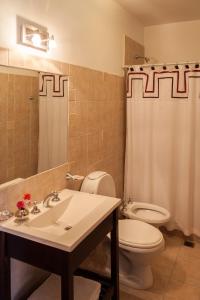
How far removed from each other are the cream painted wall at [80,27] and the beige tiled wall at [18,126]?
0.67ft

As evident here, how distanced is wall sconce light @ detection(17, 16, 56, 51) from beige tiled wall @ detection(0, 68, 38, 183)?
191mm

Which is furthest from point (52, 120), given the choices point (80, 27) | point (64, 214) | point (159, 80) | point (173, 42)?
point (173, 42)

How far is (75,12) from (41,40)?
509 mm

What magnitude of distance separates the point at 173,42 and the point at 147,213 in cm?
207

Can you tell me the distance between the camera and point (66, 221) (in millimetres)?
1623

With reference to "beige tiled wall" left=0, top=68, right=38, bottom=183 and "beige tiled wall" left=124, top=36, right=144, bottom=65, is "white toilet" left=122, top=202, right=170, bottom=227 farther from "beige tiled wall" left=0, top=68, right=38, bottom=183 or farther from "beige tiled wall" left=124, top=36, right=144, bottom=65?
"beige tiled wall" left=124, top=36, right=144, bottom=65

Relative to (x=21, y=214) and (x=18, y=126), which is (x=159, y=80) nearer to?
(x=18, y=126)

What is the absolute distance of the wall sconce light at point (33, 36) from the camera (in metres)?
1.47

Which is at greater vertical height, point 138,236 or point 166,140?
point 166,140

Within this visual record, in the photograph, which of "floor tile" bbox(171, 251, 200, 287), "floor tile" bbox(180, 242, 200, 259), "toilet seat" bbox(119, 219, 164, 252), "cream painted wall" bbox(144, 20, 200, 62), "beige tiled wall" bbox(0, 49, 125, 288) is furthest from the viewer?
"cream painted wall" bbox(144, 20, 200, 62)

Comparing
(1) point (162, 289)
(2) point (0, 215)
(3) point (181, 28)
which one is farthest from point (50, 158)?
(3) point (181, 28)

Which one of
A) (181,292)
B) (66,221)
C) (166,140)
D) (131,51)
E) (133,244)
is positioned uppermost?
(131,51)

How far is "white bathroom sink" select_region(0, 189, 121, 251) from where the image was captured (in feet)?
4.12

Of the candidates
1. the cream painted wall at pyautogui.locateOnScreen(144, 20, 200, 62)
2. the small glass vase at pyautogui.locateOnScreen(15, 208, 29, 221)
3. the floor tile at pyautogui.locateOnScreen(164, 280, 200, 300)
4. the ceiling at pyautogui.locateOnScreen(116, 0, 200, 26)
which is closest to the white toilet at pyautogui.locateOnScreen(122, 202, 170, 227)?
the floor tile at pyautogui.locateOnScreen(164, 280, 200, 300)
